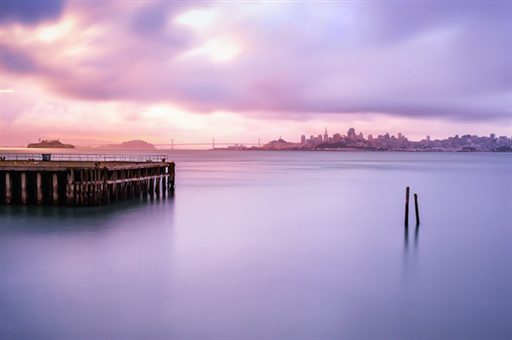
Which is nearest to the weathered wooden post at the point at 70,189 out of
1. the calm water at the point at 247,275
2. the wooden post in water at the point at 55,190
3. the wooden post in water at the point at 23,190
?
the calm water at the point at 247,275

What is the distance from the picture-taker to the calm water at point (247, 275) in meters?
10.5

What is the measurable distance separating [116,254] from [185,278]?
3.82 metres

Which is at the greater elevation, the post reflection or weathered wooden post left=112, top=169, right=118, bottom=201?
weathered wooden post left=112, top=169, right=118, bottom=201

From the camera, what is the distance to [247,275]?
14430 mm

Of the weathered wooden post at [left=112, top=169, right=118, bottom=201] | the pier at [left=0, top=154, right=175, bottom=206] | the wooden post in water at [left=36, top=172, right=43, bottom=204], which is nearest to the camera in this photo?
the pier at [left=0, top=154, right=175, bottom=206]

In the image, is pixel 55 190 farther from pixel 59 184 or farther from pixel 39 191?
pixel 39 191

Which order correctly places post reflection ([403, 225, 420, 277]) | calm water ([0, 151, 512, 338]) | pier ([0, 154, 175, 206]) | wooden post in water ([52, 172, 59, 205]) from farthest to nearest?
wooden post in water ([52, 172, 59, 205])
pier ([0, 154, 175, 206])
post reflection ([403, 225, 420, 277])
calm water ([0, 151, 512, 338])

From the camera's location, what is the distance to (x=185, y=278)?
1403cm

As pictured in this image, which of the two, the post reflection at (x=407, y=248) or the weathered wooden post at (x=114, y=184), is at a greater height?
the weathered wooden post at (x=114, y=184)

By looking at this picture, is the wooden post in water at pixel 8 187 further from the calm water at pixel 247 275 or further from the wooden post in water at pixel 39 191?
the wooden post in water at pixel 39 191

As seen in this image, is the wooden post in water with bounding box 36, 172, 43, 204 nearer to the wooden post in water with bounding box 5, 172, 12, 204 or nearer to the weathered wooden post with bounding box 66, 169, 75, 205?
the wooden post in water with bounding box 5, 172, 12, 204

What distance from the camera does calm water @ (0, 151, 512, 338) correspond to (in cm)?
1052

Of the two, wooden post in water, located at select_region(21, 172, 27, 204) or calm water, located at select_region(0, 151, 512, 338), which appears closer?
calm water, located at select_region(0, 151, 512, 338)

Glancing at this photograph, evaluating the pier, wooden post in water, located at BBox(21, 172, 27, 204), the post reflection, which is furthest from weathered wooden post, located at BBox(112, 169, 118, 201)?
the post reflection
